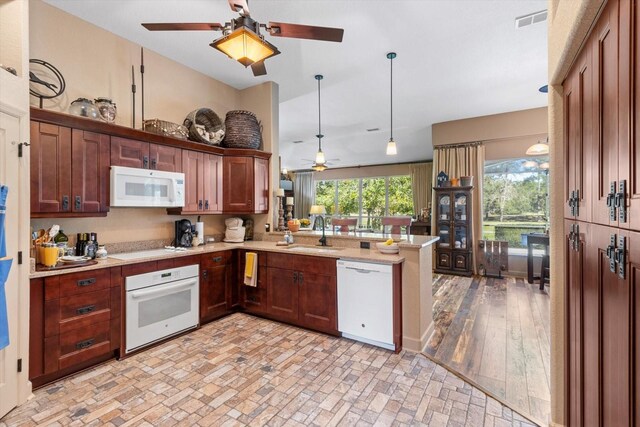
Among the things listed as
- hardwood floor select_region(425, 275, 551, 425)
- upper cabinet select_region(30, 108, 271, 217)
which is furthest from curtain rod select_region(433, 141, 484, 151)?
upper cabinet select_region(30, 108, 271, 217)

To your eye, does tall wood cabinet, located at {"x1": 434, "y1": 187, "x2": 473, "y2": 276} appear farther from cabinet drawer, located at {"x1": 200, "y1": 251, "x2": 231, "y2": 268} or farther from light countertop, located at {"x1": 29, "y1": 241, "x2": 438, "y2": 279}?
cabinet drawer, located at {"x1": 200, "y1": 251, "x2": 231, "y2": 268}

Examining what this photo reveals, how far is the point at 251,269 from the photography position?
359cm

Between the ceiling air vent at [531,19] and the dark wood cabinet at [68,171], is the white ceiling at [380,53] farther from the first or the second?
the dark wood cabinet at [68,171]

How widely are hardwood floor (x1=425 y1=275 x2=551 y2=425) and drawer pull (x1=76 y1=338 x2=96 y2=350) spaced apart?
2964 millimetres

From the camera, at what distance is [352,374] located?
96.3 inches

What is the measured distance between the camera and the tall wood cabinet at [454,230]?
5832mm

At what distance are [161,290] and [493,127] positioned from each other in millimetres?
6175

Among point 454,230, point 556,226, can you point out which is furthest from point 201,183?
point 454,230

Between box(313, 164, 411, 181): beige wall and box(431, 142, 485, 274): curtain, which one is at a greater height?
box(313, 164, 411, 181): beige wall

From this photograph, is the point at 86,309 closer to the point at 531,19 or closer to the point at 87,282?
the point at 87,282

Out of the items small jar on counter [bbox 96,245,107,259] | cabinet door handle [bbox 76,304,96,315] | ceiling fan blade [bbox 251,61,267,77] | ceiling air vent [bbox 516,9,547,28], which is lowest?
cabinet door handle [bbox 76,304,96,315]

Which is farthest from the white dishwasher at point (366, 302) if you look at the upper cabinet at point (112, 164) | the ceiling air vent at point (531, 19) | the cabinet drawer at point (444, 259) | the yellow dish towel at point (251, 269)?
the cabinet drawer at point (444, 259)

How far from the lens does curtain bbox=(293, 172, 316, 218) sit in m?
11.8

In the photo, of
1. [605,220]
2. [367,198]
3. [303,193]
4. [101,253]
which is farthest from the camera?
[303,193]
